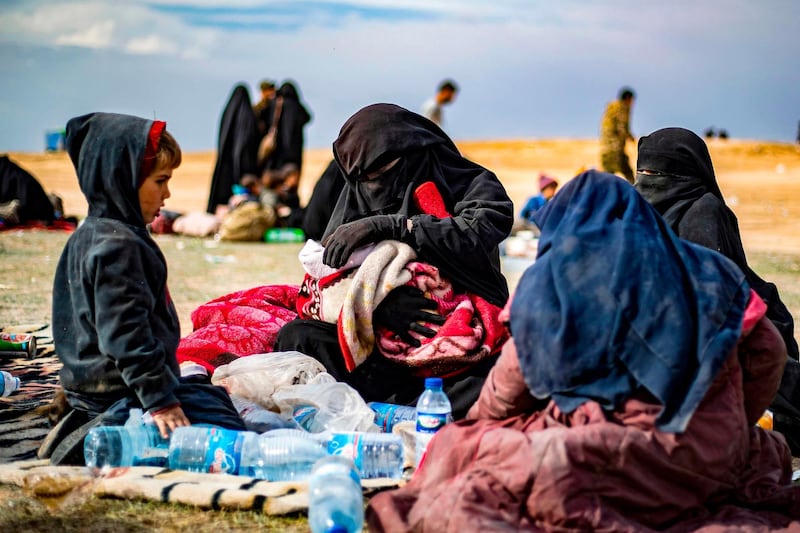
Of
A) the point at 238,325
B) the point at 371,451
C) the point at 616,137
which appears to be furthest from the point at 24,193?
the point at 371,451

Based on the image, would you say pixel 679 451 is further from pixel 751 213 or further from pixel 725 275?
pixel 751 213

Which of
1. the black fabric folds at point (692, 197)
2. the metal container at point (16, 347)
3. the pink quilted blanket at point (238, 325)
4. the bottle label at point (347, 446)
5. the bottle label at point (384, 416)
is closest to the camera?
the bottle label at point (347, 446)

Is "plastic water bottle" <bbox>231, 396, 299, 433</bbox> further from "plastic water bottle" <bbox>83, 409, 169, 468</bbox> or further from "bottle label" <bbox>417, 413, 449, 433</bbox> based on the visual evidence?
"bottle label" <bbox>417, 413, 449, 433</bbox>

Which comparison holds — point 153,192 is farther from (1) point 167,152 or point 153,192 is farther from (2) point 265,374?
(2) point 265,374

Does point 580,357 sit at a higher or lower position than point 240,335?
higher

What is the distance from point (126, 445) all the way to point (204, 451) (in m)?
0.30

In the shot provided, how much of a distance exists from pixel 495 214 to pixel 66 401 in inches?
85.7

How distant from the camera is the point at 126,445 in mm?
3662

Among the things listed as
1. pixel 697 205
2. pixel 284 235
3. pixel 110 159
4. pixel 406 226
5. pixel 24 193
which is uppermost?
pixel 110 159

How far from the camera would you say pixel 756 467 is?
3254 millimetres

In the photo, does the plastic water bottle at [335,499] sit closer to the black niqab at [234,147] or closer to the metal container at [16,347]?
the metal container at [16,347]

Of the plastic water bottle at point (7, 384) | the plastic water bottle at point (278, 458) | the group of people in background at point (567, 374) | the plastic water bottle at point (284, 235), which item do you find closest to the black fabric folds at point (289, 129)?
the plastic water bottle at point (284, 235)

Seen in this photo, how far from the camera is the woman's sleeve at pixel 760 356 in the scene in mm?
3094

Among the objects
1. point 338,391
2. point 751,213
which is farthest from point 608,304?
point 751,213
